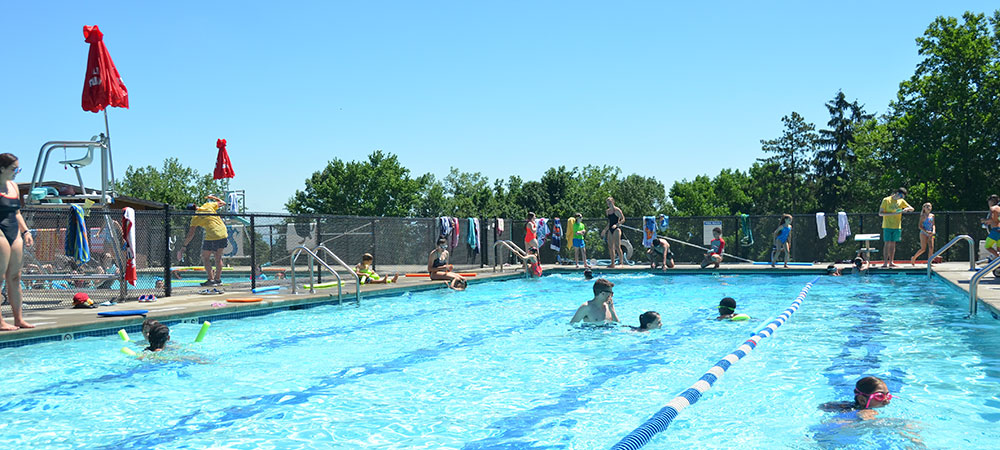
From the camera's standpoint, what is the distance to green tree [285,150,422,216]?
7656cm

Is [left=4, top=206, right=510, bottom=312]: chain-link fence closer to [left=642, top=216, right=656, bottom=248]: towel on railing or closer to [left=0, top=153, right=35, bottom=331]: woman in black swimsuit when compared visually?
[left=0, top=153, right=35, bottom=331]: woman in black swimsuit

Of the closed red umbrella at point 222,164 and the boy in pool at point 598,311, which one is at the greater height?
the closed red umbrella at point 222,164

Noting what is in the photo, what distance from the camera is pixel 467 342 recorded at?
372 inches

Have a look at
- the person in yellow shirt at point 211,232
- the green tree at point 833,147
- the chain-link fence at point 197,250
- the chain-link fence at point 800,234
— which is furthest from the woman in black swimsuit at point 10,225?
the green tree at point 833,147

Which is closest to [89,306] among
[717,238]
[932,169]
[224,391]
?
[224,391]

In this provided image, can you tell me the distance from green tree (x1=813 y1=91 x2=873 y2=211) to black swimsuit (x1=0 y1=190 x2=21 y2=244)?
61.7 m

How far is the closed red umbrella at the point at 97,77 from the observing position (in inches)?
479

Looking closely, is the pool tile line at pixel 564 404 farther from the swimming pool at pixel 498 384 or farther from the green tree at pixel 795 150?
the green tree at pixel 795 150

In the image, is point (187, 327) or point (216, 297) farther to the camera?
point (216, 297)

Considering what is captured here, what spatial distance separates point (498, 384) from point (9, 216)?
16.9 feet

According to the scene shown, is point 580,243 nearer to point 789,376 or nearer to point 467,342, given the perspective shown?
point 467,342

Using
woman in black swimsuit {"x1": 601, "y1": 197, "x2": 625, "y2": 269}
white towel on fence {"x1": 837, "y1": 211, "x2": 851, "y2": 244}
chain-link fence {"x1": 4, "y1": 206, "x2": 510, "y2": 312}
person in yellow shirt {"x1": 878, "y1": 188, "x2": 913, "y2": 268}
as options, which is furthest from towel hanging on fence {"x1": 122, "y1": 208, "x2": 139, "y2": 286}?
white towel on fence {"x1": 837, "y1": 211, "x2": 851, "y2": 244}

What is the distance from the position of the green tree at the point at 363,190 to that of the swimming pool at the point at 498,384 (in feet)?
→ 215

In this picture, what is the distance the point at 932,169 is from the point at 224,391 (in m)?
38.4
